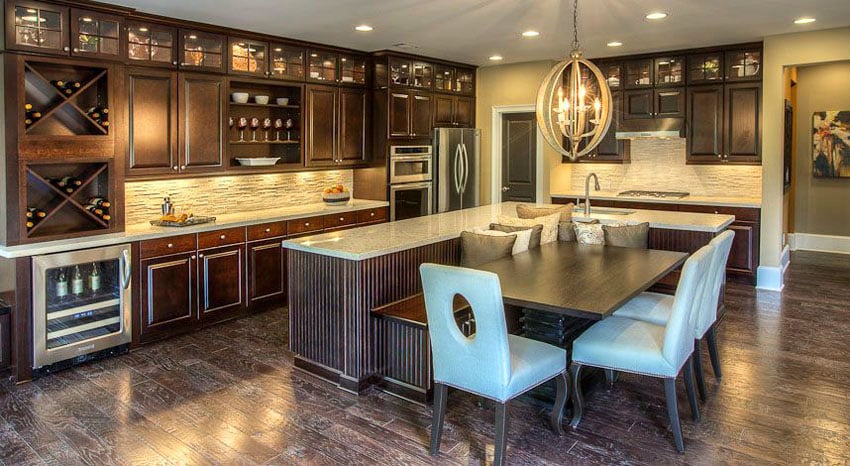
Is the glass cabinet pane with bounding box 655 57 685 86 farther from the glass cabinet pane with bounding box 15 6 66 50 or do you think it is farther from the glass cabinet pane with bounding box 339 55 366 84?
the glass cabinet pane with bounding box 15 6 66 50

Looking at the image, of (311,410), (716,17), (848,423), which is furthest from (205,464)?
(716,17)

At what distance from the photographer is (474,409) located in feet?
11.8

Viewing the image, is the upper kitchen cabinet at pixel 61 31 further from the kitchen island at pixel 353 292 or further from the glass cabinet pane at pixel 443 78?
the glass cabinet pane at pixel 443 78

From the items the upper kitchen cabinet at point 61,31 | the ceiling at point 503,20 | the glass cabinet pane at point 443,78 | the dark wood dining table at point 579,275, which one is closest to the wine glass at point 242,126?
the ceiling at point 503,20

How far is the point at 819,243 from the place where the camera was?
28.5 ft

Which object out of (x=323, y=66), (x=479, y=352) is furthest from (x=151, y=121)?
(x=479, y=352)

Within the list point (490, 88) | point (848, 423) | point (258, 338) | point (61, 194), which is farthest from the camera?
point (490, 88)

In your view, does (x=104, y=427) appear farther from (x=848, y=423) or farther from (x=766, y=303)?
(x=766, y=303)

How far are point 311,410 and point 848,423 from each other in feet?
9.60

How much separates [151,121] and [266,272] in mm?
1615

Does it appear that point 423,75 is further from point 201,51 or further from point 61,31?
point 61,31

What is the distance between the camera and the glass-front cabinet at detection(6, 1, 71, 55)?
4.12 m

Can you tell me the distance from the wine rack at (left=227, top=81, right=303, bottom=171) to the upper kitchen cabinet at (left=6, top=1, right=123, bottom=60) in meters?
1.39

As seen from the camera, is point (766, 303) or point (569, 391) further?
point (766, 303)
